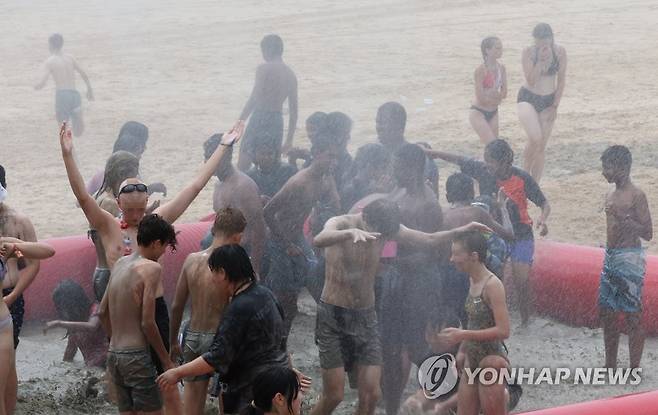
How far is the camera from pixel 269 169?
790 centimetres

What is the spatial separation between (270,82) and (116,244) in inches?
201

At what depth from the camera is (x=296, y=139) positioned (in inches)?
573

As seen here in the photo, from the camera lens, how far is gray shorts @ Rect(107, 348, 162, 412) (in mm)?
5625

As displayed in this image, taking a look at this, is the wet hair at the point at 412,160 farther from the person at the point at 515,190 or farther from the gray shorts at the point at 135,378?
the gray shorts at the point at 135,378

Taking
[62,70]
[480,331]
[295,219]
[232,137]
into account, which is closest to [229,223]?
[232,137]

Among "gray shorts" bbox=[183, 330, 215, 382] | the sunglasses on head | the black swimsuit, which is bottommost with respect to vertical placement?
"gray shorts" bbox=[183, 330, 215, 382]

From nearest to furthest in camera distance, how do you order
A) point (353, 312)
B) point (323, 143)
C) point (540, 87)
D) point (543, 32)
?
point (353, 312) → point (323, 143) → point (543, 32) → point (540, 87)

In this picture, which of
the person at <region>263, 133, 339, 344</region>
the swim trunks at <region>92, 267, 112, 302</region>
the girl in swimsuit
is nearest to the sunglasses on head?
the swim trunks at <region>92, 267, 112, 302</region>

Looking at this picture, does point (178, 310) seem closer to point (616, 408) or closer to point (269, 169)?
point (616, 408)

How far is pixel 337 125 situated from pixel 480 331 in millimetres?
2645

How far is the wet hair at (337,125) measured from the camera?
7930 millimetres

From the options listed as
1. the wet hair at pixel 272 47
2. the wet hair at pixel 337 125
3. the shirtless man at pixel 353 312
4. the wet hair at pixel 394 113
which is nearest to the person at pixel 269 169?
the wet hair at pixel 337 125

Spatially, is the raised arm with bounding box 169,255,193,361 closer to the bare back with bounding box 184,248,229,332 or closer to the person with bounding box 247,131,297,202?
the bare back with bounding box 184,248,229,332

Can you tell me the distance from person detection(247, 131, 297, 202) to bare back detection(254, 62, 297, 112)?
3036mm
